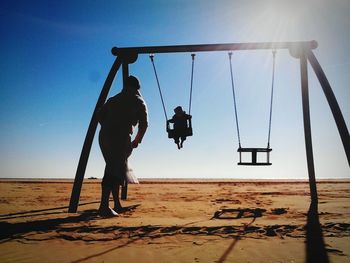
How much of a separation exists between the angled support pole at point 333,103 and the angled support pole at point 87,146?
433 cm

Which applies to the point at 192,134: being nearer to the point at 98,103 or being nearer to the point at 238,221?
the point at 98,103

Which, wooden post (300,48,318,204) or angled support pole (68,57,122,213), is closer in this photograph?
angled support pole (68,57,122,213)

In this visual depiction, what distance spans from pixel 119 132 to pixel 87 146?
132cm

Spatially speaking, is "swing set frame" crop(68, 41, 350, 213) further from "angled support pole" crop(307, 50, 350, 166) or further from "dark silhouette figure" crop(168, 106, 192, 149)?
"dark silhouette figure" crop(168, 106, 192, 149)

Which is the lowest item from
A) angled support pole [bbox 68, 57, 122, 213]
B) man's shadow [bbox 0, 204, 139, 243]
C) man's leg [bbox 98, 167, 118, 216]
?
man's shadow [bbox 0, 204, 139, 243]

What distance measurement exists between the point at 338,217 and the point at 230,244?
2466mm

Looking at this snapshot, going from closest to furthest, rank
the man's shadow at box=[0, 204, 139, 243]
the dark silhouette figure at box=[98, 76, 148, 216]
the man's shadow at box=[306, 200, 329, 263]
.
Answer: the man's shadow at box=[306, 200, 329, 263] → the man's shadow at box=[0, 204, 139, 243] → the dark silhouette figure at box=[98, 76, 148, 216]

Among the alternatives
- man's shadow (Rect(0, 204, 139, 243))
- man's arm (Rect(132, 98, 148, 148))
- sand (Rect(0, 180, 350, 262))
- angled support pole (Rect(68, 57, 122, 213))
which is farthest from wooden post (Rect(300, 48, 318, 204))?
man's shadow (Rect(0, 204, 139, 243))

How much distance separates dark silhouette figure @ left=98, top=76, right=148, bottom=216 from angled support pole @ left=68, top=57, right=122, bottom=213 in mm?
909

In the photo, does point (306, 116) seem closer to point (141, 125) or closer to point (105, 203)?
point (141, 125)

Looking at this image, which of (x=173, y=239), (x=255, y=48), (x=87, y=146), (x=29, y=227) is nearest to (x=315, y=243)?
(x=173, y=239)

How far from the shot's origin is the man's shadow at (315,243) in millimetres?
2680

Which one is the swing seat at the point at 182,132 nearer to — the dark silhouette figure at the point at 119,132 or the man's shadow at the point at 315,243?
the dark silhouette figure at the point at 119,132

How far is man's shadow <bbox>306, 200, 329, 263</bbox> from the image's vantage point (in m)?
2.68
